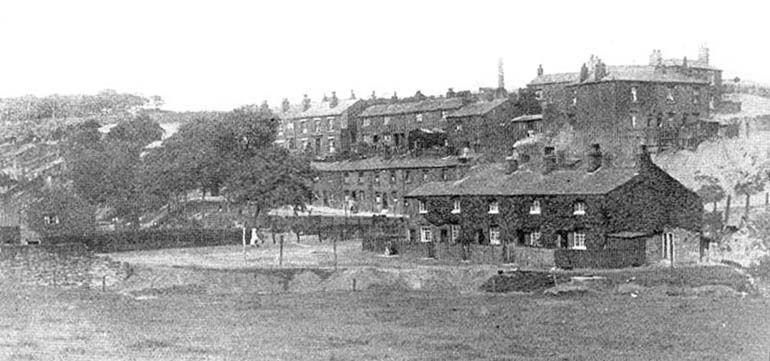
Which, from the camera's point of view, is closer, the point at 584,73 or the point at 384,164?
the point at 584,73

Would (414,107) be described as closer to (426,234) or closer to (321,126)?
(321,126)

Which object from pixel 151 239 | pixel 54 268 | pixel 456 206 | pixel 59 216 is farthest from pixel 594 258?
pixel 59 216

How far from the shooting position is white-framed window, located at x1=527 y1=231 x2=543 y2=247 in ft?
178

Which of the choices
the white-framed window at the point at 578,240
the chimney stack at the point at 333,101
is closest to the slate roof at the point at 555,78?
the chimney stack at the point at 333,101

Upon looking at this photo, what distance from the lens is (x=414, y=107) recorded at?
97.6 metres

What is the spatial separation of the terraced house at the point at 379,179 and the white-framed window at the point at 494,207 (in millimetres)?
21772

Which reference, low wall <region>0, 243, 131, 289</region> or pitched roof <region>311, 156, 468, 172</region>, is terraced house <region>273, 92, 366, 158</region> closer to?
pitched roof <region>311, 156, 468, 172</region>

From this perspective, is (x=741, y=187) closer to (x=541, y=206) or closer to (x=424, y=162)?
(x=541, y=206)

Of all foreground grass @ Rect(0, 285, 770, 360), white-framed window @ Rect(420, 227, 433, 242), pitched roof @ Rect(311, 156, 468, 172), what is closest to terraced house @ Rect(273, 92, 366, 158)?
pitched roof @ Rect(311, 156, 468, 172)

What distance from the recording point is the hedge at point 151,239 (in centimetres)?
6353

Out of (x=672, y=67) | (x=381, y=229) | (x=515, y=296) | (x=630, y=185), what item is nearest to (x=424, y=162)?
(x=381, y=229)

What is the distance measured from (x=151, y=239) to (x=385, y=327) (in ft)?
109

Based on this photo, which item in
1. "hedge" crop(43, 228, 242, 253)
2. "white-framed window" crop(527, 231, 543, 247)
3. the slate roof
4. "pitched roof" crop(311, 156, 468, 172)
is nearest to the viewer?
"white-framed window" crop(527, 231, 543, 247)

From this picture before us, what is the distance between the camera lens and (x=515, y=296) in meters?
44.4
